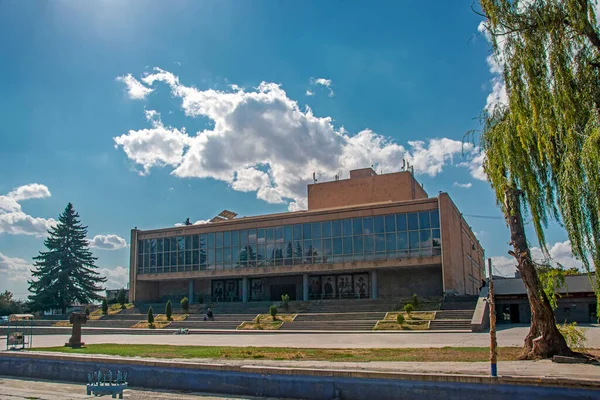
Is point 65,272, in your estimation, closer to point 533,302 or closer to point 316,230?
point 316,230

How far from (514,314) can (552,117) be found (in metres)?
28.3

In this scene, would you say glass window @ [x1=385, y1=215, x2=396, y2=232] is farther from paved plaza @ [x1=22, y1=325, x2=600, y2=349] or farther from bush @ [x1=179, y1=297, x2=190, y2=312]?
bush @ [x1=179, y1=297, x2=190, y2=312]

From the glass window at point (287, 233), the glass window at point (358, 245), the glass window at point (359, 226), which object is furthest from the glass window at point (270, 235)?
the glass window at point (358, 245)

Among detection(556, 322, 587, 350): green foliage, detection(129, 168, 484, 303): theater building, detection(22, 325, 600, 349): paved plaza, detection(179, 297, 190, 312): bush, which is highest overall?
detection(129, 168, 484, 303): theater building

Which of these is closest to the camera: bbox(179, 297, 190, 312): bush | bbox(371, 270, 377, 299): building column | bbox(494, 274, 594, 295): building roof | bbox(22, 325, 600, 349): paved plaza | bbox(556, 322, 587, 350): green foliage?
bbox(556, 322, 587, 350): green foliage

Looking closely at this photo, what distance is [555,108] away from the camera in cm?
1009

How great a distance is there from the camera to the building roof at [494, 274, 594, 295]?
32469 millimetres

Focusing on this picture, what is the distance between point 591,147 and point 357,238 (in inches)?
1361

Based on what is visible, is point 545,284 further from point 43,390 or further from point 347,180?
point 347,180

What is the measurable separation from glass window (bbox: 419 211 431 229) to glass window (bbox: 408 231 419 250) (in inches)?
28.1

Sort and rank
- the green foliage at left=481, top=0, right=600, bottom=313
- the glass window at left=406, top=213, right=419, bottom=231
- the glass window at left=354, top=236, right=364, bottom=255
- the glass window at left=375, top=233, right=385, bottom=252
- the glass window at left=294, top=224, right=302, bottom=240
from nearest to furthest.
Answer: the green foliage at left=481, top=0, right=600, bottom=313
the glass window at left=406, top=213, right=419, bottom=231
the glass window at left=375, top=233, right=385, bottom=252
the glass window at left=354, top=236, right=364, bottom=255
the glass window at left=294, top=224, right=302, bottom=240

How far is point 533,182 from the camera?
38.4 ft

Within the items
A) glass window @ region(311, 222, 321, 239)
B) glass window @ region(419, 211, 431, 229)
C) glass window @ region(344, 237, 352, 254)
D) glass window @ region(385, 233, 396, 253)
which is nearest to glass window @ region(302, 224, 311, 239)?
glass window @ region(311, 222, 321, 239)

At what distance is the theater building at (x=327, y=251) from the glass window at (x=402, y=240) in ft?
0.26
